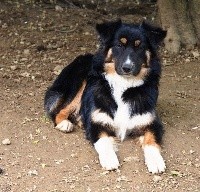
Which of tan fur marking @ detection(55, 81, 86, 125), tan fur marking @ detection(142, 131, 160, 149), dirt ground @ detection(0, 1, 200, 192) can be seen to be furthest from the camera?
tan fur marking @ detection(55, 81, 86, 125)

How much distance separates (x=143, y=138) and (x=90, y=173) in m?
0.87

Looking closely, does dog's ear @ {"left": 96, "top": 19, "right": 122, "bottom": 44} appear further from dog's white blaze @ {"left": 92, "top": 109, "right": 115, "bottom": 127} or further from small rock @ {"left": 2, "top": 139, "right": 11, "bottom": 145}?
small rock @ {"left": 2, "top": 139, "right": 11, "bottom": 145}

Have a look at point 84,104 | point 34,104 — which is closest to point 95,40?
point 34,104

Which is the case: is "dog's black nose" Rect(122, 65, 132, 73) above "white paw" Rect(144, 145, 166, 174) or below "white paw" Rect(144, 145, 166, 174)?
above

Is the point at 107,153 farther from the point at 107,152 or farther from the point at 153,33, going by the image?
the point at 153,33

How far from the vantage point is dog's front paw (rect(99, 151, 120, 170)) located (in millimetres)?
5574

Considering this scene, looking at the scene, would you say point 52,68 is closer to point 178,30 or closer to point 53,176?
point 178,30

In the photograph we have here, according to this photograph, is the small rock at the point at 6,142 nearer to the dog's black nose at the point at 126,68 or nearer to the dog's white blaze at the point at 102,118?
the dog's white blaze at the point at 102,118

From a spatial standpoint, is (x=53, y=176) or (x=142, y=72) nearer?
(x=53, y=176)

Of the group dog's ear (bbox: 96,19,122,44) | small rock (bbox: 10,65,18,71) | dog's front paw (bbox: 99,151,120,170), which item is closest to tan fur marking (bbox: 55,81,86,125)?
dog's ear (bbox: 96,19,122,44)

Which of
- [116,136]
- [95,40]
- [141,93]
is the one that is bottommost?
[95,40]

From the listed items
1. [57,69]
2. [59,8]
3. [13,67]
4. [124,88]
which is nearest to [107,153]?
[124,88]

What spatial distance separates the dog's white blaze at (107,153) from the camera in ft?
18.4

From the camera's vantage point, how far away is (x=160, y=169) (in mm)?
5543
